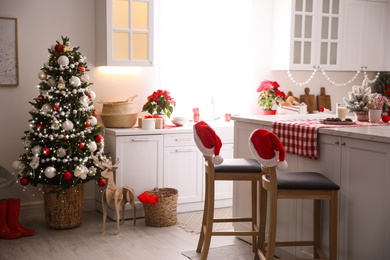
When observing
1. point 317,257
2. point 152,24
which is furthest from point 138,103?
point 317,257

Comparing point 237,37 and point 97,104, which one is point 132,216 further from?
point 237,37

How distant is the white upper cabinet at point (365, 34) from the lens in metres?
6.54

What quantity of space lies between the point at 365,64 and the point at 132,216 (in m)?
3.50

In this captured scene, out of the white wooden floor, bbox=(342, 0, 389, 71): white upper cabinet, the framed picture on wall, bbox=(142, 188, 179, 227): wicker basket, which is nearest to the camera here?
the white wooden floor

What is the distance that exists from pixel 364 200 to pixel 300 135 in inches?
25.2

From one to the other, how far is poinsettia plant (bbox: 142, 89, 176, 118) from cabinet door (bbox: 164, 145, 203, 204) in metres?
0.39

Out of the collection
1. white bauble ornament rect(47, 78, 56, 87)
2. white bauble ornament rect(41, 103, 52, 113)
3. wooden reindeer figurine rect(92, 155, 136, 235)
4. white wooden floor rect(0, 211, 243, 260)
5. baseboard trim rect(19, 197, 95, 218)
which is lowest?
white wooden floor rect(0, 211, 243, 260)

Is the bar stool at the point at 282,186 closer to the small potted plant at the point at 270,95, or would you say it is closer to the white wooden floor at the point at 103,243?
the white wooden floor at the point at 103,243

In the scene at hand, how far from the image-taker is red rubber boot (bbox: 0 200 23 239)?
452 cm

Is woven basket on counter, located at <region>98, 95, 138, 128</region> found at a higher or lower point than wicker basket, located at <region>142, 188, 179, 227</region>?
higher

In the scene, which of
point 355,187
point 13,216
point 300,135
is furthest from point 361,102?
point 13,216

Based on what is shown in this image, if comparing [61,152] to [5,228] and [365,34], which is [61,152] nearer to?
[5,228]

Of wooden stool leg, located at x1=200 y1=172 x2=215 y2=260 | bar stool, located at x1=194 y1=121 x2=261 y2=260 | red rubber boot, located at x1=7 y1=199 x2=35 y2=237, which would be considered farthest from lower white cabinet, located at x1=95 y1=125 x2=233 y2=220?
wooden stool leg, located at x1=200 y1=172 x2=215 y2=260

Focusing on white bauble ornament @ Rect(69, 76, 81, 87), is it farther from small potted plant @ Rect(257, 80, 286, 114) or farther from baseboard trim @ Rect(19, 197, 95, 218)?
small potted plant @ Rect(257, 80, 286, 114)
